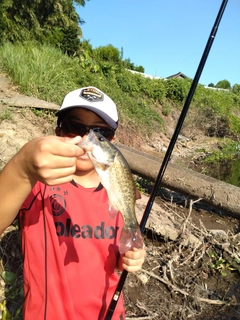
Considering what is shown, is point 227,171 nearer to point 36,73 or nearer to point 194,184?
point 194,184

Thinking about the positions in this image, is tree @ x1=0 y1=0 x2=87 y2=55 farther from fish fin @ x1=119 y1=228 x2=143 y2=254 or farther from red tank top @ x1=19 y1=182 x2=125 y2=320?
fish fin @ x1=119 y1=228 x2=143 y2=254

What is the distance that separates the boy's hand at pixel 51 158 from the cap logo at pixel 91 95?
29.1 inches

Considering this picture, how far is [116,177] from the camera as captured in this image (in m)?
1.42

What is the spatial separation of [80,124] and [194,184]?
9.57 feet

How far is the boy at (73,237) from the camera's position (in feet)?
5.36

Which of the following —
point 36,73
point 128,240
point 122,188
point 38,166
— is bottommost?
Answer: point 128,240

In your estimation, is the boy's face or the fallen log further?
the fallen log

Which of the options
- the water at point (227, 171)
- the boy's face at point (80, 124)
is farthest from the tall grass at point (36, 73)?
the water at point (227, 171)

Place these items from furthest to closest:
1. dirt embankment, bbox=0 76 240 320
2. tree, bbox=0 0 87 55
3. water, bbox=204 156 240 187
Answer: tree, bbox=0 0 87 55 → water, bbox=204 156 240 187 → dirt embankment, bbox=0 76 240 320

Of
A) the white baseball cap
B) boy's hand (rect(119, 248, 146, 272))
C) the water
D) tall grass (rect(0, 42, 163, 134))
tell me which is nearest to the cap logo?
the white baseball cap

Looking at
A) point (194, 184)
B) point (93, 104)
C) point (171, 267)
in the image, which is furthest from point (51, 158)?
point (194, 184)

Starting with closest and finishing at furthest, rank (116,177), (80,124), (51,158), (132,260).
A: (51,158) → (116,177) → (132,260) → (80,124)

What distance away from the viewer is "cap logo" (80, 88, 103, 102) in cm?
189

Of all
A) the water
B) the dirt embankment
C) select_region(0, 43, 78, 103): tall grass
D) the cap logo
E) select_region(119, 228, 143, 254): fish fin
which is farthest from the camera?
the water
